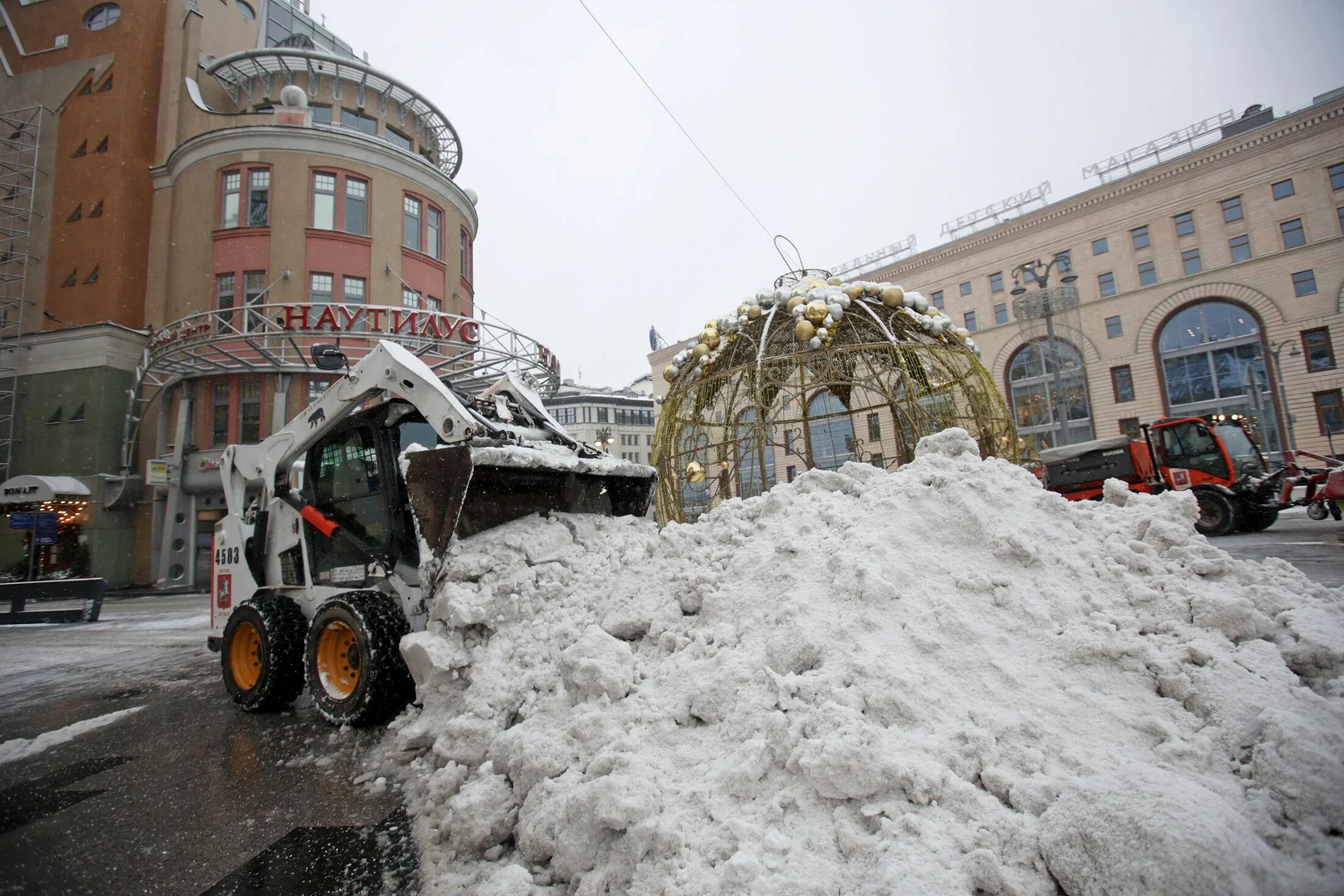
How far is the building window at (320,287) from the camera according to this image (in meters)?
18.1

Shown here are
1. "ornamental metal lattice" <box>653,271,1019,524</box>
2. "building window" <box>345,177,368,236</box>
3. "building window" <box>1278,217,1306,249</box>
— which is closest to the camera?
"ornamental metal lattice" <box>653,271,1019,524</box>

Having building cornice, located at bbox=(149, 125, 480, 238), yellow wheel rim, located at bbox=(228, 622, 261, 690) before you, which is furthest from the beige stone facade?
yellow wheel rim, located at bbox=(228, 622, 261, 690)

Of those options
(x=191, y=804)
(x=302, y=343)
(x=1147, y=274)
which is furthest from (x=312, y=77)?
(x=1147, y=274)

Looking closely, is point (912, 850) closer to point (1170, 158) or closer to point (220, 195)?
point (220, 195)

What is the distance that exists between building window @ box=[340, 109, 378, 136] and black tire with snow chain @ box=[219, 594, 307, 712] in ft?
70.1

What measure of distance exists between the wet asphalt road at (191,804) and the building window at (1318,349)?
114 feet

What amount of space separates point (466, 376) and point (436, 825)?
16.9m

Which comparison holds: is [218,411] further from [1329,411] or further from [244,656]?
[1329,411]

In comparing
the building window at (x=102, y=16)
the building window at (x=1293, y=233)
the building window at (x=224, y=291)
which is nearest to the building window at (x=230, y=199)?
the building window at (x=224, y=291)

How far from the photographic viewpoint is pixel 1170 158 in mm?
27312

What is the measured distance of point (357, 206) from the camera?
1902cm

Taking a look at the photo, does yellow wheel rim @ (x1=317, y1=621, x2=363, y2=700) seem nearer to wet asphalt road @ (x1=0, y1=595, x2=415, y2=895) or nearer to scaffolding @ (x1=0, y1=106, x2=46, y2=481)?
wet asphalt road @ (x1=0, y1=595, x2=415, y2=895)

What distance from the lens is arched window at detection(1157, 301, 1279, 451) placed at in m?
25.4

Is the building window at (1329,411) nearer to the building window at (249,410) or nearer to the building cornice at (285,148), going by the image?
the building cornice at (285,148)
